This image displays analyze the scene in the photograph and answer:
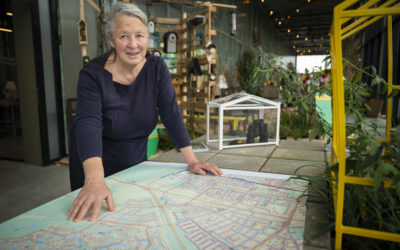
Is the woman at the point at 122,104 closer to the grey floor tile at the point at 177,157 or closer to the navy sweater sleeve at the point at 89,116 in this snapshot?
the navy sweater sleeve at the point at 89,116

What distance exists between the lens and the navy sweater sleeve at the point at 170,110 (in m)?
1.48

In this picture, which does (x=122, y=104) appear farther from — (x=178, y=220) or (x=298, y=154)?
(x=298, y=154)

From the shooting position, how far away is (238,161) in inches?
93.2

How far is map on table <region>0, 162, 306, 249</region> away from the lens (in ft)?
2.42

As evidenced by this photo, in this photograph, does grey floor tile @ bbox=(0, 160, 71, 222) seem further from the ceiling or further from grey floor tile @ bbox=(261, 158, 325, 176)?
the ceiling

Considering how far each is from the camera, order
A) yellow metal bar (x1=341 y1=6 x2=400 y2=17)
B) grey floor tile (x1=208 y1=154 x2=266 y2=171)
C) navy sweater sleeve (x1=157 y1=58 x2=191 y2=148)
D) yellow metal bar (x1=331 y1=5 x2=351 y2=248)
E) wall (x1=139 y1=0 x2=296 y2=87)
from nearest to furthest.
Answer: yellow metal bar (x1=341 y1=6 x2=400 y2=17), yellow metal bar (x1=331 y1=5 x2=351 y2=248), navy sweater sleeve (x1=157 y1=58 x2=191 y2=148), grey floor tile (x1=208 y1=154 x2=266 y2=171), wall (x1=139 y1=0 x2=296 y2=87)

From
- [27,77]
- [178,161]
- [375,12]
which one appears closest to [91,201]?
[375,12]

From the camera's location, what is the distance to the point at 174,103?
1.52 m

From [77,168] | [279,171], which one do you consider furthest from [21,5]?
[279,171]

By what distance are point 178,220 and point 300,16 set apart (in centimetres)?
1740

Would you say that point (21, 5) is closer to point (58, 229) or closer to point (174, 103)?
point (174, 103)

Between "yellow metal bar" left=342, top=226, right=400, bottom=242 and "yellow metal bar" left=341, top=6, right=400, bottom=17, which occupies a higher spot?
"yellow metal bar" left=341, top=6, right=400, bottom=17

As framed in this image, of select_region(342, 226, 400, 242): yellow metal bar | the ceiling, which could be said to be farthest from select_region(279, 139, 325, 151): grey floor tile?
the ceiling

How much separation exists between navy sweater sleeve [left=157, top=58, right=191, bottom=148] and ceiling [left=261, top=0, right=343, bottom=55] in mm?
10393
